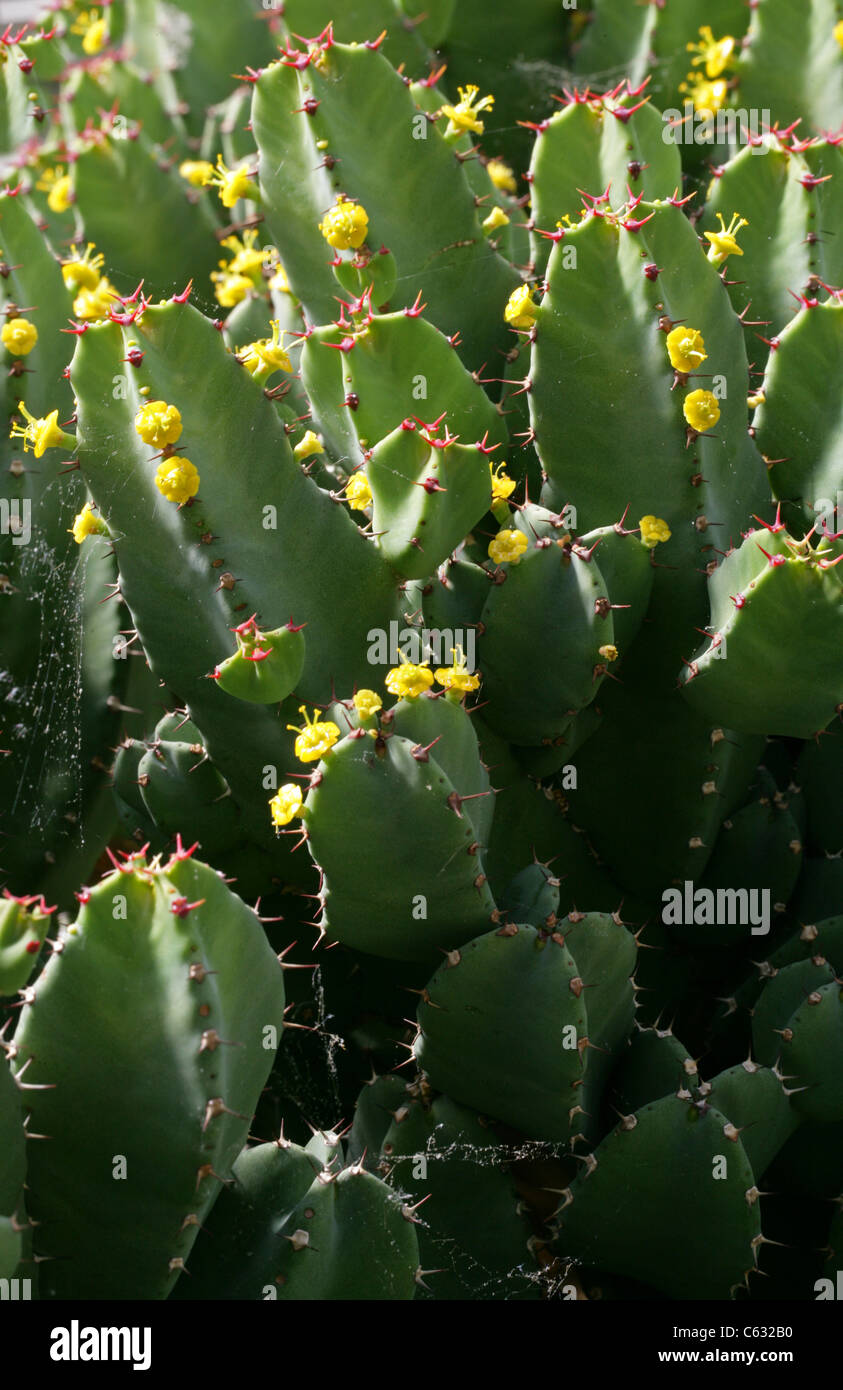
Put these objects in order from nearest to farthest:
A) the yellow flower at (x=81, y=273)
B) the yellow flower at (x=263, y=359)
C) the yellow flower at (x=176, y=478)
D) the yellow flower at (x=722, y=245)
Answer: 1. the yellow flower at (x=176, y=478)
2. the yellow flower at (x=263, y=359)
3. the yellow flower at (x=722, y=245)
4. the yellow flower at (x=81, y=273)

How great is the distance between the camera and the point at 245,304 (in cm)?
311

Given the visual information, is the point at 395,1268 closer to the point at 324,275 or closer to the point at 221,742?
the point at 221,742

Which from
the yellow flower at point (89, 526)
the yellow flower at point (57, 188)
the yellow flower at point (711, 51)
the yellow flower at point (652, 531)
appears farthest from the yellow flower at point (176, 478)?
the yellow flower at point (711, 51)

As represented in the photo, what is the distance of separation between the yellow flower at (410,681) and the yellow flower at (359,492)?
0.44 metres

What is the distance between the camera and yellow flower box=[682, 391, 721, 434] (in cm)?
243

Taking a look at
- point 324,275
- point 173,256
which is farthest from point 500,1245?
point 173,256

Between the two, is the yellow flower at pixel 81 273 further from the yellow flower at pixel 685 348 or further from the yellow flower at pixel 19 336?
the yellow flower at pixel 685 348

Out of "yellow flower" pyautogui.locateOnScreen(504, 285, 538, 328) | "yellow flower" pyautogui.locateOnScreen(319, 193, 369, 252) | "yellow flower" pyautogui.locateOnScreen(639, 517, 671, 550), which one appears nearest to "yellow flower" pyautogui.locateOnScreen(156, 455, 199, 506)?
"yellow flower" pyautogui.locateOnScreen(319, 193, 369, 252)

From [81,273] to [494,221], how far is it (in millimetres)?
967

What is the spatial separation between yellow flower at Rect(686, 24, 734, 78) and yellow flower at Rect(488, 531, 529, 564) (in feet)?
5.35

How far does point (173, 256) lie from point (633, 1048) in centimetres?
236

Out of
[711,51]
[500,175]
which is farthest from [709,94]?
[500,175]

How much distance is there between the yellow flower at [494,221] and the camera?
2.93m
